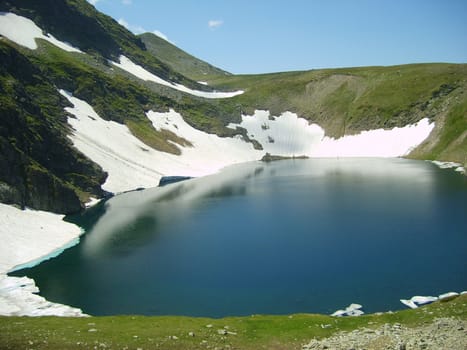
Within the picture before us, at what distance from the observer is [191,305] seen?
38.6 meters

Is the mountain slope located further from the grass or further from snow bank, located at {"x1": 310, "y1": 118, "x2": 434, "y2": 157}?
the grass

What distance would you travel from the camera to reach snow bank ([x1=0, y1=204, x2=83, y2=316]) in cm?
3875

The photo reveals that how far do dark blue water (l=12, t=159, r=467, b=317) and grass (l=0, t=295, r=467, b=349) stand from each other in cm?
534

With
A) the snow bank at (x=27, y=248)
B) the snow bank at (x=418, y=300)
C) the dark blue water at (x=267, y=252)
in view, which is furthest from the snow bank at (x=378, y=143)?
the snow bank at (x=418, y=300)

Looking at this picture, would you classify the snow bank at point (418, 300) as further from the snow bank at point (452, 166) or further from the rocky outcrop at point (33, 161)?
the snow bank at point (452, 166)

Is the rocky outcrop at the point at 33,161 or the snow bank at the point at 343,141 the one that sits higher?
the snow bank at the point at 343,141

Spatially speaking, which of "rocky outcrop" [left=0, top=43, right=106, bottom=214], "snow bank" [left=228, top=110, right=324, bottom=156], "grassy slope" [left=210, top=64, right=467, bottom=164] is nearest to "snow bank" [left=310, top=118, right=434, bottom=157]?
"grassy slope" [left=210, top=64, right=467, bottom=164]

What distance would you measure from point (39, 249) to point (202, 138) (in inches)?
4562

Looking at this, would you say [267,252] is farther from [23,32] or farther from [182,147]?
[23,32]

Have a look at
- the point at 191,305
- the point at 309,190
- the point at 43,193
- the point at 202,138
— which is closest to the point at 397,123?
the point at 202,138

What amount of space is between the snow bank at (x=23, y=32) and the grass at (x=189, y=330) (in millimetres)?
152187

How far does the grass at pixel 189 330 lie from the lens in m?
25.1

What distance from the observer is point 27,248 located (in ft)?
184

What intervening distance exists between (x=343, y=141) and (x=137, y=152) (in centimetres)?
8787
